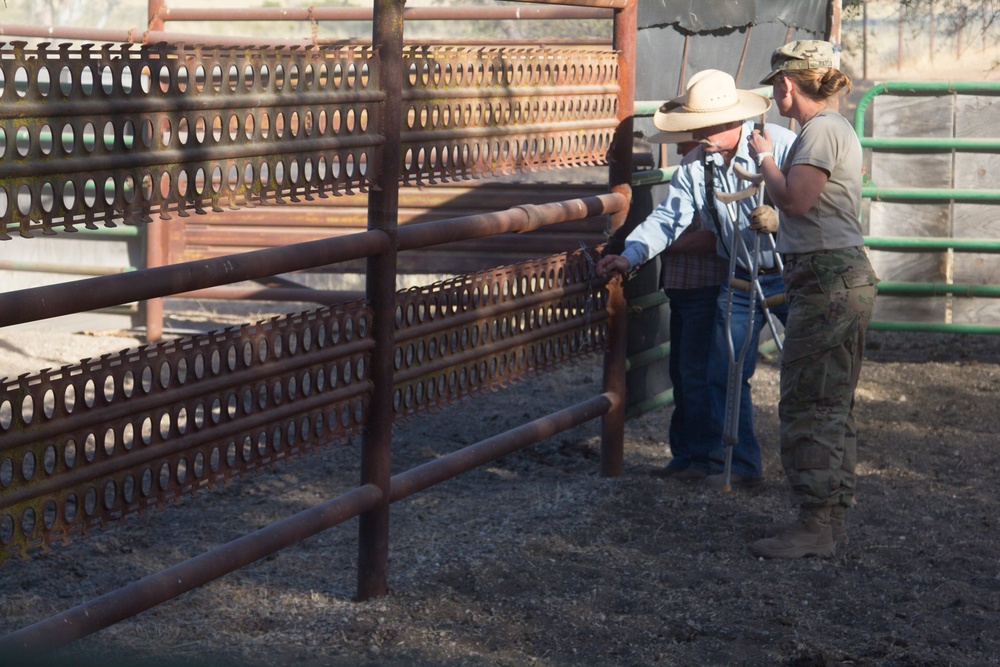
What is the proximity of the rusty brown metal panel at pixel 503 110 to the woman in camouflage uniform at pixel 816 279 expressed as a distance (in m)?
0.83

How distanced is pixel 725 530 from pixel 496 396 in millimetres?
2569

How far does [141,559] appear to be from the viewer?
444 cm

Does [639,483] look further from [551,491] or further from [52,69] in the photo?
[52,69]

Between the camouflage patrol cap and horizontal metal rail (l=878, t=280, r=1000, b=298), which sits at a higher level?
the camouflage patrol cap

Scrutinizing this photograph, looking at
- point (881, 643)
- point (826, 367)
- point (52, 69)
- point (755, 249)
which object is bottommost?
point (881, 643)

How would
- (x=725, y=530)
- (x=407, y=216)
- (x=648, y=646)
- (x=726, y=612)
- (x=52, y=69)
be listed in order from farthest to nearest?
(x=407, y=216) → (x=725, y=530) → (x=726, y=612) → (x=648, y=646) → (x=52, y=69)

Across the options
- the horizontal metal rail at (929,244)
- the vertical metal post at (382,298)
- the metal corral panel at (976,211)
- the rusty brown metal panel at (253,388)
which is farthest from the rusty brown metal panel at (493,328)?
the metal corral panel at (976,211)

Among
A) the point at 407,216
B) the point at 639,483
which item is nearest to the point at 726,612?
the point at 639,483

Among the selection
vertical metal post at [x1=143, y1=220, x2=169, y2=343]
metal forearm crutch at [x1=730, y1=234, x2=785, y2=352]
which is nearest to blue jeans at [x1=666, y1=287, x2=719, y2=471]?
metal forearm crutch at [x1=730, y1=234, x2=785, y2=352]

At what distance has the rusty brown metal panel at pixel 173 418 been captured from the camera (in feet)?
9.05

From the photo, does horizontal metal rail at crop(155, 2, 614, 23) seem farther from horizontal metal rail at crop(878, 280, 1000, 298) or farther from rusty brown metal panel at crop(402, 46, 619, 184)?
horizontal metal rail at crop(878, 280, 1000, 298)

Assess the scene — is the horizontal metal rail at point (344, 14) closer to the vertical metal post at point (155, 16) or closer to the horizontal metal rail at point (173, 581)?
the vertical metal post at point (155, 16)

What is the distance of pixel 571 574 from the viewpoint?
168 inches

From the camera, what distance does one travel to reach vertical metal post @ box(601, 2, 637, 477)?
5219 millimetres
